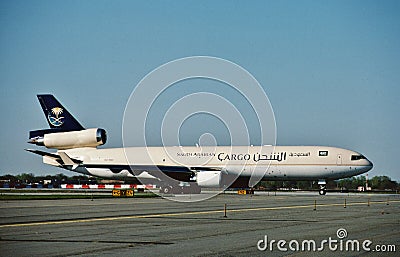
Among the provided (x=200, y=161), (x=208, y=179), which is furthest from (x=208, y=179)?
(x=200, y=161)

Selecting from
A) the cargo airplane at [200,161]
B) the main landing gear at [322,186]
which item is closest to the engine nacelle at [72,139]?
the cargo airplane at [200,161]

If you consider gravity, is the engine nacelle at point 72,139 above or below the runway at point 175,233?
above

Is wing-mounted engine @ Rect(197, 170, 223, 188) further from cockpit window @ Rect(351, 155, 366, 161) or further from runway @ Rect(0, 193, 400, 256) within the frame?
runway @ Rect(0, 193, 400, 256)

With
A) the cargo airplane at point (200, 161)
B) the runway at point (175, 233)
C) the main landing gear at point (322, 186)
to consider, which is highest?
the cargo airplane at point (200, 161)

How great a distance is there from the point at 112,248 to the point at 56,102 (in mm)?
56368

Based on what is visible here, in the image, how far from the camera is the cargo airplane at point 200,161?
62.4 meters

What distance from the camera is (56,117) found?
68125 millimetres

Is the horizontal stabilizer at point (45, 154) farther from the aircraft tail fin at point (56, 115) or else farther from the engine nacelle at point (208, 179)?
the engine nacelle at point (208, 179)

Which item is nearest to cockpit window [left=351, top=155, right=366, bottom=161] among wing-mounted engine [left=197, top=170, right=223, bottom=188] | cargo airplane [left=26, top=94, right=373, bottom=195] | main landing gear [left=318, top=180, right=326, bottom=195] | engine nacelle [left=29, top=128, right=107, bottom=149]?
cargo airplane [left=26, top=94, right=373, bottom=195]

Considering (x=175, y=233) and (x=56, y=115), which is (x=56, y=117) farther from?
(x=175, y=233)

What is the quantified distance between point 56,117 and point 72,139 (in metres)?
5.10

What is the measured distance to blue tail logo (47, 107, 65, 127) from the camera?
2672 inches

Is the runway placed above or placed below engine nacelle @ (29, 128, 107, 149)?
below

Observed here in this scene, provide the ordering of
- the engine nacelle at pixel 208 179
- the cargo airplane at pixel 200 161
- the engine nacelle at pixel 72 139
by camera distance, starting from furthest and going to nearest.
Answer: the engine nacelle at pixel 72 139, the cargo airplane at pixel 200 161, the engine nacelle at pixel 208 179
